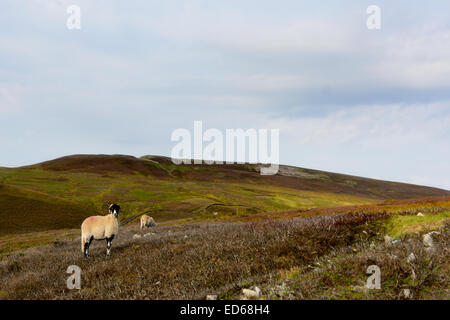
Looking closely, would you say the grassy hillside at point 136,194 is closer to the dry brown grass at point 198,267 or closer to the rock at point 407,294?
the dry brown grass at point 198,267

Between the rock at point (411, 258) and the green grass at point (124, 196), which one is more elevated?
the rock at point (411, 258)

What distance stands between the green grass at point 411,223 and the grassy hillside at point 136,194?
95.8 feet

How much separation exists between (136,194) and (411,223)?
64.2m

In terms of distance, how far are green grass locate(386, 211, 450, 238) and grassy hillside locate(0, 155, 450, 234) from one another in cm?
2919

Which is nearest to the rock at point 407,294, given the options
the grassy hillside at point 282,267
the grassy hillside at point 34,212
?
the grassy hillside at point 282,267

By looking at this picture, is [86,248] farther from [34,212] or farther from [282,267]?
[34,212]

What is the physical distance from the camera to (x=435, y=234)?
802cm

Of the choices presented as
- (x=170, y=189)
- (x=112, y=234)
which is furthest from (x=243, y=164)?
(x=112, y=234)

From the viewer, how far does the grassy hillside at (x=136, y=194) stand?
47.7 meters

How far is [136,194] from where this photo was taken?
68.4m

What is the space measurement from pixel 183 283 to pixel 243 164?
167 m

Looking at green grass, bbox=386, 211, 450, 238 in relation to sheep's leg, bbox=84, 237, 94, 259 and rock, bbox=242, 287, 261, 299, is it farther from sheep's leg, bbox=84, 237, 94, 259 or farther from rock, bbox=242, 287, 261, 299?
sheep's leg, bbox=84, 237, 94, 259
